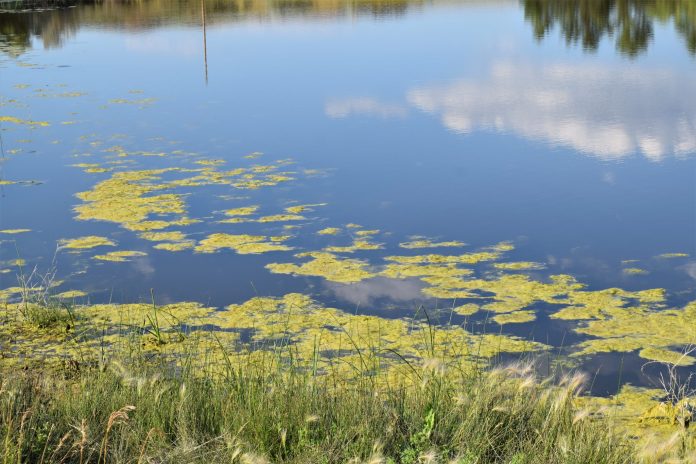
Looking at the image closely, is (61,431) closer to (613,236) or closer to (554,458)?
(554,458)

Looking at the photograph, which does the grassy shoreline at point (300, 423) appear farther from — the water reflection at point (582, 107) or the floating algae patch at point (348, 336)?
the water reflection at point (582, 107)

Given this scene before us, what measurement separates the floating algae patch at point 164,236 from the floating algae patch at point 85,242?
28 cm

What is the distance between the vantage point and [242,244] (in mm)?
7270

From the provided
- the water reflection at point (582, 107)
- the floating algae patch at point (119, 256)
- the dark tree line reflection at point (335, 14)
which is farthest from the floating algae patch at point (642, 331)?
Answer: the dark tree line reflection at point (335, 14)

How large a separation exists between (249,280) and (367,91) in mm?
8291

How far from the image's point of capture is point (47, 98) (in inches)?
586

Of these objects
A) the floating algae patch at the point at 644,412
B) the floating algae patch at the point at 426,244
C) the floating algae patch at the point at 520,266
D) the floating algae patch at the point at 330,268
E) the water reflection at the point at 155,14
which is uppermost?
the water reflection at the point at 155,14

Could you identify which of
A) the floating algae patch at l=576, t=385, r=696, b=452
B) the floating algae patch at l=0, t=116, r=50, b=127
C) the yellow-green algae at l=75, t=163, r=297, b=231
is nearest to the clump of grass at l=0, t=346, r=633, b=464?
the floating algae patch at l=576, t=385, r=696, b=452

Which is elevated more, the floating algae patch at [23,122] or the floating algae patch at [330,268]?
the floating algae patch at [23,122]

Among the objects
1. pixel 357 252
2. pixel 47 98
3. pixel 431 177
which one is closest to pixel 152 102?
pixel 47 98

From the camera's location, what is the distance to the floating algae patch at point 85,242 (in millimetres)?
7396

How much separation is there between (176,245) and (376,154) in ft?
11.5

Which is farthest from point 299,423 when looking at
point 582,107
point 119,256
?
point 582,107

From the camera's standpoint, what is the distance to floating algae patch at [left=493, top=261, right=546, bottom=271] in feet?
21.5
